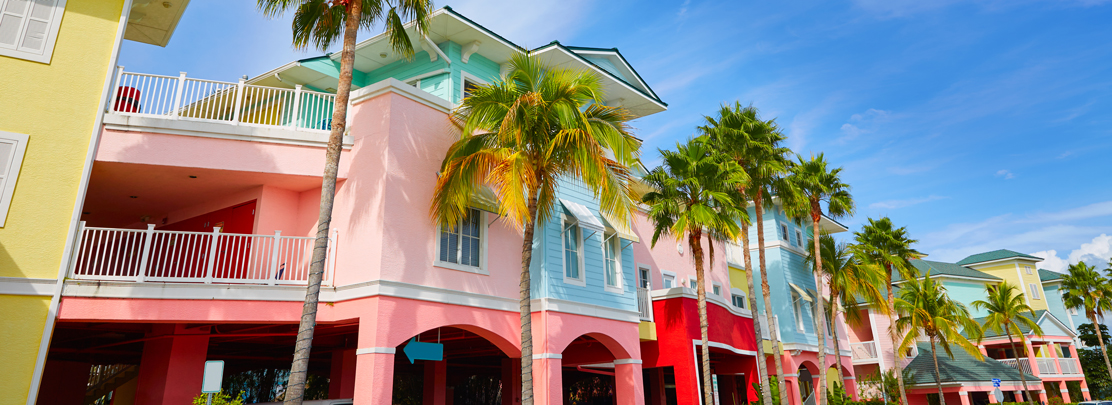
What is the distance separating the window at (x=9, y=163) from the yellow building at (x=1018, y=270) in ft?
205

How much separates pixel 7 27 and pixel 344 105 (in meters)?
6.92

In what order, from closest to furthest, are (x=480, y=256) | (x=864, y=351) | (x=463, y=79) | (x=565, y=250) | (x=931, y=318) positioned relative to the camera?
(x=480, y=256) → (x=565, y=250) → (x=463, y=79) → (x=931, y=318) → (x=864, y=351)

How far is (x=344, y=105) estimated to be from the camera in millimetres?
12016

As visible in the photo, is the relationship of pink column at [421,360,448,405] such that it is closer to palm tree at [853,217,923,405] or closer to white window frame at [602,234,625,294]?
white window frame at [602,234,625,294]

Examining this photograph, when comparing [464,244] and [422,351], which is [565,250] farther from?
[422,351]

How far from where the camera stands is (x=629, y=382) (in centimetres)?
1881

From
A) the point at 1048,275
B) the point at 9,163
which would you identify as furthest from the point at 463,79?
the point at 1048,275

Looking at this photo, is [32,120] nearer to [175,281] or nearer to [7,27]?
[7,27]

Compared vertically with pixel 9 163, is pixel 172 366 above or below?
below

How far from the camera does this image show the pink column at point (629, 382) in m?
18.5

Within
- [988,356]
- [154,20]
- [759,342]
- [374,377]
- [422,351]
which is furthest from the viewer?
[988,356]

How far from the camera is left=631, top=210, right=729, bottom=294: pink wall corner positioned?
25453 millimetres

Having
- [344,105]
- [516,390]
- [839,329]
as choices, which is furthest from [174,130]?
[839,329]

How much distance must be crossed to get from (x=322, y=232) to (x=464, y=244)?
187 inches
